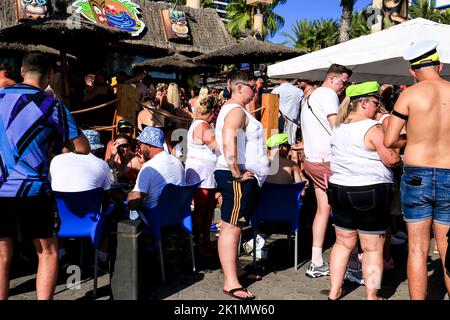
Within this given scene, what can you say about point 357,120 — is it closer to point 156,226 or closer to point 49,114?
→ point 156,226

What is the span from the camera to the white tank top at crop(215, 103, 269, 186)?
4.13m

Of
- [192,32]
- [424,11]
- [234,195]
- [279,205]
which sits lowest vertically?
[279,205]

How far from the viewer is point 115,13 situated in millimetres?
16266

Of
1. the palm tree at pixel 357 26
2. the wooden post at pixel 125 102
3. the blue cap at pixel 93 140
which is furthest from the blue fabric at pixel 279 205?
the palm tree at pixel 357 26

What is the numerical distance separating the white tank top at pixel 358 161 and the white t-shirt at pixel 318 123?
0.86 m

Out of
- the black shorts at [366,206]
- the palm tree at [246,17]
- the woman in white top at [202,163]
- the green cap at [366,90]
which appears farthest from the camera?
the palm tree at [246,17]

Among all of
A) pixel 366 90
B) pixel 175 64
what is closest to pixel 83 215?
pixel 366 90

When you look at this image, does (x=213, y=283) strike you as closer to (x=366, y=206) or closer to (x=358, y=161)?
(x=366, y=206)

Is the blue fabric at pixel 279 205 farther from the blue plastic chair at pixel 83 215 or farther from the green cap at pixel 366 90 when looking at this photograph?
the blue plastic chair at pixel 83 215

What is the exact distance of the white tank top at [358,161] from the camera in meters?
3.73

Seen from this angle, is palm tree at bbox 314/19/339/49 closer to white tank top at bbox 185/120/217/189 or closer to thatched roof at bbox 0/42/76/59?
thatched roof at bbox 0/42/76/59

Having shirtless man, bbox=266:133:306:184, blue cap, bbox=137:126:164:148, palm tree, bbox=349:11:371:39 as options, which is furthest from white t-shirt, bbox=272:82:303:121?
palm tree, bbox=349:11:371:39

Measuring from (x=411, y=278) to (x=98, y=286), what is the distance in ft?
8.41

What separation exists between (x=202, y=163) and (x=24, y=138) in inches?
90.7
